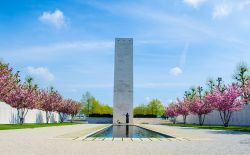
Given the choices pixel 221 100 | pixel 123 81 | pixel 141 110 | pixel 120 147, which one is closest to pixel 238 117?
pixel 221 100

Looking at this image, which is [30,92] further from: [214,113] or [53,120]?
[214,113]

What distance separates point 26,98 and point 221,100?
24110mm

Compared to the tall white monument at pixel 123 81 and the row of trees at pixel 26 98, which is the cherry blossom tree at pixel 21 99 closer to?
the row of trees at pixel 26 98

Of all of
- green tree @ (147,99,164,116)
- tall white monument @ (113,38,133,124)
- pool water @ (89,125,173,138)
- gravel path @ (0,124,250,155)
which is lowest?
pool water @ (89,125,173,138)

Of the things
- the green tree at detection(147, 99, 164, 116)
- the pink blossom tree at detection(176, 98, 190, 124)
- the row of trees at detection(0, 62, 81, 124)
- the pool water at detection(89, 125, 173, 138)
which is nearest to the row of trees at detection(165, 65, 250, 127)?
the pink blossom tree at detection(176, 98, 190, 124)

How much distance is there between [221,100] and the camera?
40688 millimetres

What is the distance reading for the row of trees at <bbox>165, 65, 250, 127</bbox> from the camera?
40.5m

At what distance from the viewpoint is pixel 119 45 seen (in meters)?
65.1

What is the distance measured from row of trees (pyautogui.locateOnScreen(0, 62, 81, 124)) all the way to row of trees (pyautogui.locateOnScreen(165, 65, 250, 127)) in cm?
2194

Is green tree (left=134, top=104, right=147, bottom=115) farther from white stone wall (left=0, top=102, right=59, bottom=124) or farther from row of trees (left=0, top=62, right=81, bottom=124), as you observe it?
white stone wall (left=0, top=102, right=59, bottom=124)

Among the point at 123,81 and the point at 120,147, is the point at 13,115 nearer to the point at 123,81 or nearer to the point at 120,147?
the point at 123,81

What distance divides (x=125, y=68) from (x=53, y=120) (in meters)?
17.6

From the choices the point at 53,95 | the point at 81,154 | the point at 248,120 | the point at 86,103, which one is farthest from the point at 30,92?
the point at 86,103

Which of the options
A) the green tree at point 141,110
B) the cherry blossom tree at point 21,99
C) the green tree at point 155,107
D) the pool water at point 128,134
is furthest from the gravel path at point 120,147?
the green tree at point 141,110
